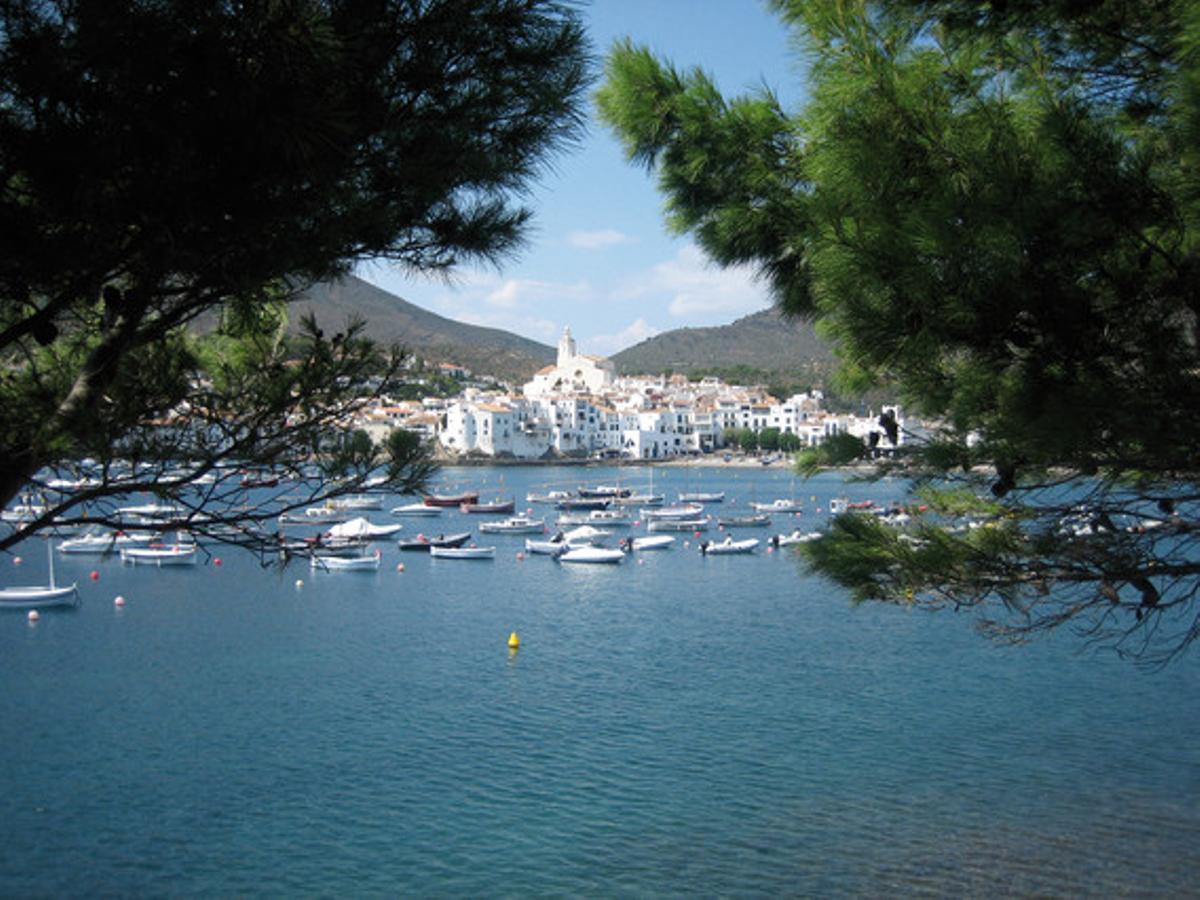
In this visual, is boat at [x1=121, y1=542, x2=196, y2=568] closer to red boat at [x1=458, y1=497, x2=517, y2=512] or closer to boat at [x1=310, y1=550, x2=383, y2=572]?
boat at [x1=310, y1=550, x2=383, y2=572]

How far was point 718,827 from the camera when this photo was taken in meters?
8.15

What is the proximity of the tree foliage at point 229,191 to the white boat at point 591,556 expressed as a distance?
2185cm

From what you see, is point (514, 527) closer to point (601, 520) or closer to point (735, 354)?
point (601, 520)

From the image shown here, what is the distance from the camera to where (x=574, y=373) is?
10519 cm

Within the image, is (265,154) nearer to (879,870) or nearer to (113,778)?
(879,870)

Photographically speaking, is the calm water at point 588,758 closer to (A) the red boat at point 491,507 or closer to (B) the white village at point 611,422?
(A) the red boat at point 491,507

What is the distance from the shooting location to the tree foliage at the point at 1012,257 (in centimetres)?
226

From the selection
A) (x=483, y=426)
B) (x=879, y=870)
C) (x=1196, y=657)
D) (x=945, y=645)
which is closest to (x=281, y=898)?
(x=879, y=870)

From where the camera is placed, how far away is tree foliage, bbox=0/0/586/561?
6.61ft

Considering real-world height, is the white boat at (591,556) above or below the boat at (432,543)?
below

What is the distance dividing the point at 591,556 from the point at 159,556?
10.1 meters

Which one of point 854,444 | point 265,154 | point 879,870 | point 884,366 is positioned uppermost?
point 265,154

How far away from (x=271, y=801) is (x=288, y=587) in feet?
43.4

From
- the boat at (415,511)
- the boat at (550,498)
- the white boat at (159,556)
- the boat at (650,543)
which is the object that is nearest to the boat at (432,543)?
the boat at (650,543)
